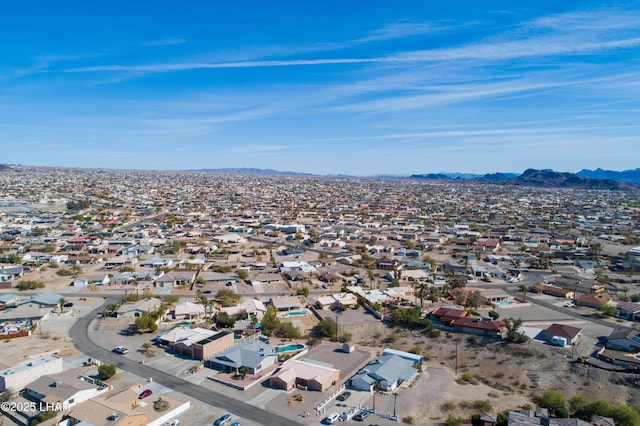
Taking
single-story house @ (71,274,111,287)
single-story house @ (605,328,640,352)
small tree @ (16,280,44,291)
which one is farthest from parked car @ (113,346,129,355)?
single-story house @ (605,328,640,352)

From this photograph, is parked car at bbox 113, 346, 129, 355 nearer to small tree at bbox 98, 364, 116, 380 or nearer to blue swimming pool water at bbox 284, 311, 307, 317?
small tree at bbox 98, 364, 116, 380

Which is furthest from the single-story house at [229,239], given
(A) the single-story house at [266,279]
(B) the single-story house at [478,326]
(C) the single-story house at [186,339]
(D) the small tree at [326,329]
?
(B) the single-story house at [478,326]

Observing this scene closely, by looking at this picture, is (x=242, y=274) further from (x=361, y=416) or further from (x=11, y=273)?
(x=361, y=416)

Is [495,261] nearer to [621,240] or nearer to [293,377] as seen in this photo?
[621,240]

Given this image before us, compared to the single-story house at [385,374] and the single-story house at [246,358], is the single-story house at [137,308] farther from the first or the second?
the single-story house at [385,374]

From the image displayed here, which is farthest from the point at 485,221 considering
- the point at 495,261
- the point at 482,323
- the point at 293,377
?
the point at 293,377

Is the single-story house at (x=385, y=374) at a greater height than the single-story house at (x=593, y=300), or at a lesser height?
lesser

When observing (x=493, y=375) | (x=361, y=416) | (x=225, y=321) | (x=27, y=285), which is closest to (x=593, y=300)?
(x=493, y=375)

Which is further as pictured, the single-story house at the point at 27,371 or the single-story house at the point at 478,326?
the single-story house at the point at 478,326
